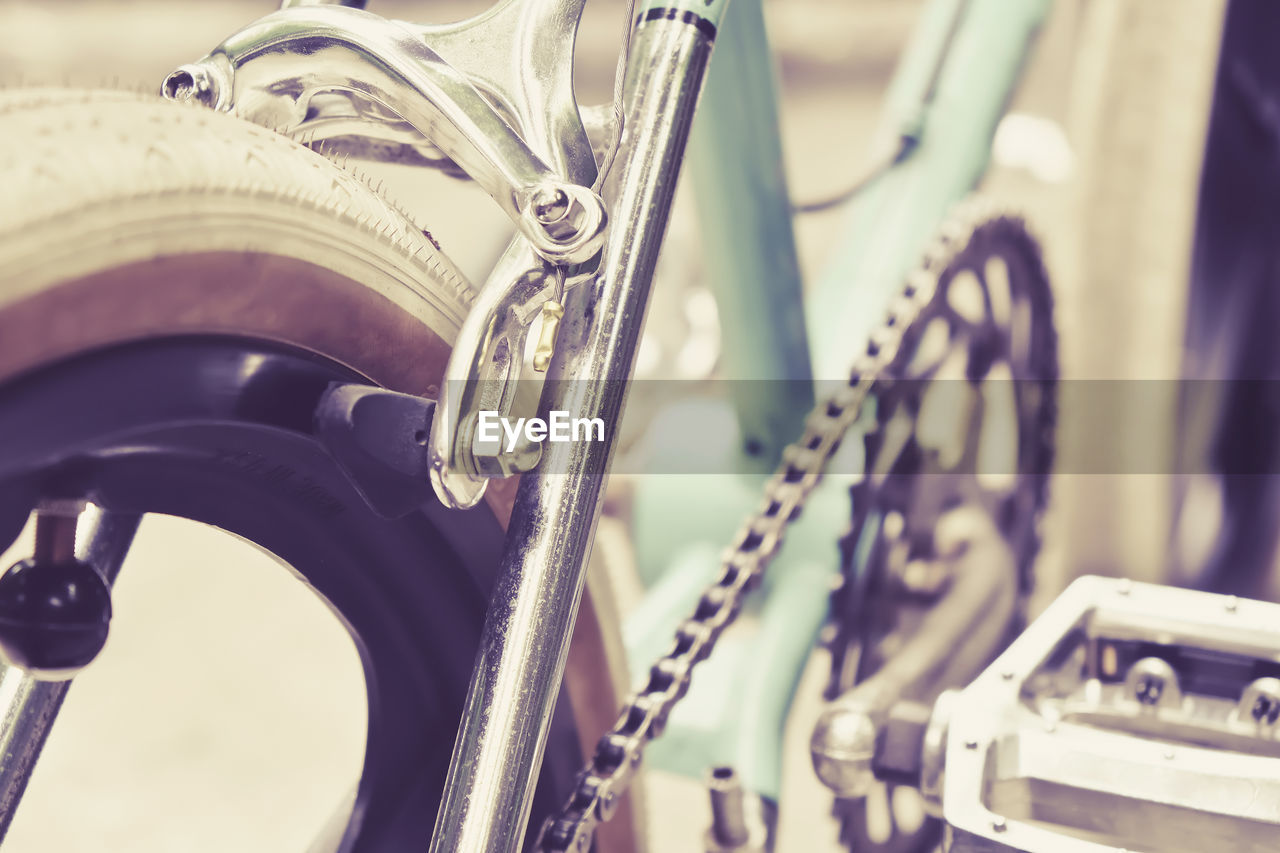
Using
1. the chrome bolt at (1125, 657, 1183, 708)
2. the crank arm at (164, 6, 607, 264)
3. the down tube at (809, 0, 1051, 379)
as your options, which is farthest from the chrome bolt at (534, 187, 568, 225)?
the down tube at (809, 0, 1051, 379)

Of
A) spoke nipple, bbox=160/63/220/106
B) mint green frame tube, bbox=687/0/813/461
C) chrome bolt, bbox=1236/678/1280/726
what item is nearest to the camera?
spoke nipple, bbox=160/63/220/106

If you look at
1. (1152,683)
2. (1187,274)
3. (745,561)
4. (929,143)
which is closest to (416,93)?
(745,561)

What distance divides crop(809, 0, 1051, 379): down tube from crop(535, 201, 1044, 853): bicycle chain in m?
0.11

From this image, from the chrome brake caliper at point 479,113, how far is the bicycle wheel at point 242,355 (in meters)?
0.04

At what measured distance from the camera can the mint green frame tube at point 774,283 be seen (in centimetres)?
81

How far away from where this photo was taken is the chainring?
81 cm

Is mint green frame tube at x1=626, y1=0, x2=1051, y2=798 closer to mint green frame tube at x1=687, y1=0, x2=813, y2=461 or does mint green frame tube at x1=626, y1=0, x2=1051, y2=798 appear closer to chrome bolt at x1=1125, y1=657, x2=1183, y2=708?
mint green frame tube at x1=687, y1=0, x2=813, y2=461

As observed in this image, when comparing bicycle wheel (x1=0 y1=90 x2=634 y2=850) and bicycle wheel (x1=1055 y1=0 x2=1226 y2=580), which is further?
bicycle wheel (x1=1055 y1=0 x2=1226 y2=580)

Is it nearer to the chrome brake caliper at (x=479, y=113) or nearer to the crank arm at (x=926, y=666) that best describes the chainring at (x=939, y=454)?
the crank arm at (x=926, y=666)

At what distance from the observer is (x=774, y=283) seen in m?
0.85

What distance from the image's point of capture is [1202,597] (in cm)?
58

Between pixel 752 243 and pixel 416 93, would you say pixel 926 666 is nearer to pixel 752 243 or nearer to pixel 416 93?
pixel 752 243

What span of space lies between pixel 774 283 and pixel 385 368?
1.54 feet

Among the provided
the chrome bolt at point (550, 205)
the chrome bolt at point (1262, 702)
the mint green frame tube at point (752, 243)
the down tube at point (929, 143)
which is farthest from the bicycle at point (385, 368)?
the down tube at point (929, 143)
